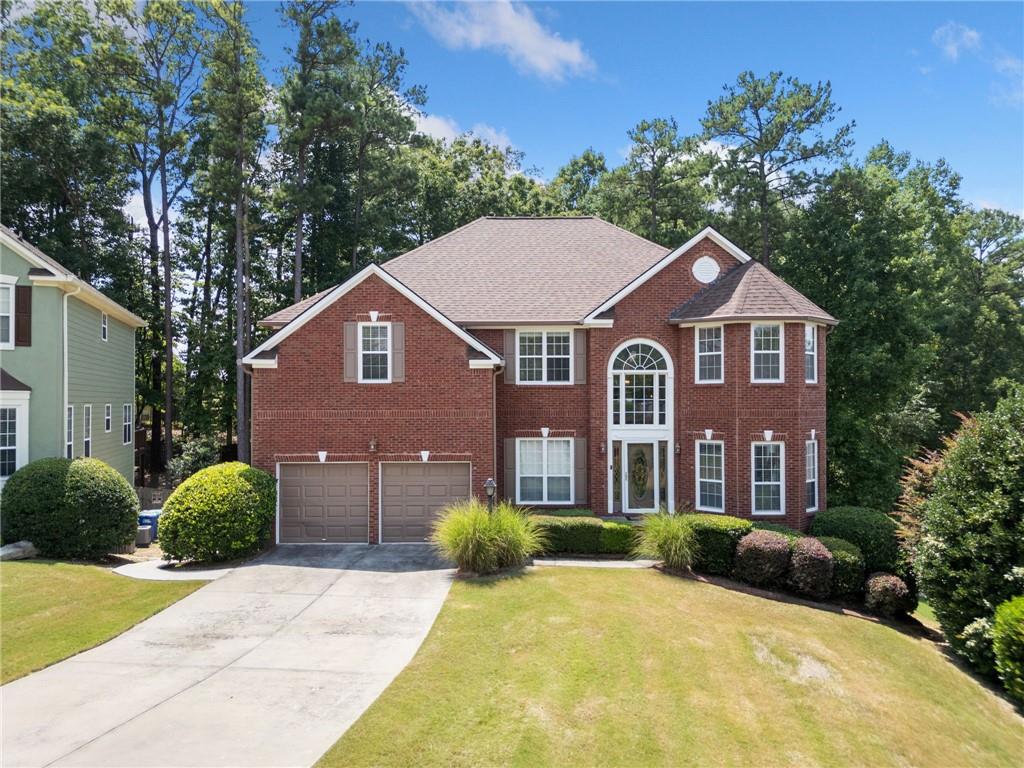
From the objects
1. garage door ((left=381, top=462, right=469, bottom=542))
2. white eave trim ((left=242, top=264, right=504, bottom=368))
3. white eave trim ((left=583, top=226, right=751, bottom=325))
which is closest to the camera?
white eave trim ((left=242, top=264, right=504, bottom=368))

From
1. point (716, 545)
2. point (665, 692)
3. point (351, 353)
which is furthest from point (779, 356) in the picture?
point (351, 353)

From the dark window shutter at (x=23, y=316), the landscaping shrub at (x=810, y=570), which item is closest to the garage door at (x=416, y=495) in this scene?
the landscaping shrub at (x=810, y=570)

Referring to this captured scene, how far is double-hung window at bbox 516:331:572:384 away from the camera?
1841 cm

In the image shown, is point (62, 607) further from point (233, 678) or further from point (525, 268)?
point (525, 268)

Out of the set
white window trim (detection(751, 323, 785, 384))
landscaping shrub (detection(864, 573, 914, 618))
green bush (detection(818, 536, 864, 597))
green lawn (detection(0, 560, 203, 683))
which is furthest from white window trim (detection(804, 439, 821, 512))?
green lawn (detection(0, 560, 203, 683))

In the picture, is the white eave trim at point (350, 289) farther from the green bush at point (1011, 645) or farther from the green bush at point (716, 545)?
the green bush at point (1011, 645)

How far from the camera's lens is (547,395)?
18.3 m

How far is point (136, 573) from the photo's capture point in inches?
536

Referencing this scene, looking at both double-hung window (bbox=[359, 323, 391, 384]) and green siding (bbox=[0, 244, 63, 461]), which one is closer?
double-hung window (bbox=[359, 323, 391, 384])

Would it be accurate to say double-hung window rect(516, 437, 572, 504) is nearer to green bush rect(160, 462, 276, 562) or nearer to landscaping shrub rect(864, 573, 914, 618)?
green bush rect(160, 462, 276, 562)

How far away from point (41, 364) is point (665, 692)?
17708 mm

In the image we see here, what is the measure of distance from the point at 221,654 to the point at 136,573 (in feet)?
18.4

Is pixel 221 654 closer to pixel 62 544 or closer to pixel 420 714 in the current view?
pixel 420 714

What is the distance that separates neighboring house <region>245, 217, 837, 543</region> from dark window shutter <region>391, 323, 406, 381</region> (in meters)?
0.05
